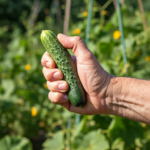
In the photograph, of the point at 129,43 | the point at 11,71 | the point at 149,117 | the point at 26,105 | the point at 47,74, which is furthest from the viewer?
the point at 11,71

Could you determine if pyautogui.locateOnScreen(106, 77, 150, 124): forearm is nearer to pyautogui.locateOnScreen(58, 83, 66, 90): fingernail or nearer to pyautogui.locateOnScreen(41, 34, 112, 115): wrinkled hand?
pyautogui.locateOnScreen(41, 34, 112, 115): wrinkled hand

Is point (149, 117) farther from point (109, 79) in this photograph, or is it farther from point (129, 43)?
point (129, 43)

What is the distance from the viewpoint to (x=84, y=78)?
5.65ft

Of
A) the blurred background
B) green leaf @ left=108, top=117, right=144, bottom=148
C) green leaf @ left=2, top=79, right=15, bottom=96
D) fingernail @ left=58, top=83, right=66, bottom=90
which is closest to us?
fingernail @ left=58, top=83, right=66, bottom=90

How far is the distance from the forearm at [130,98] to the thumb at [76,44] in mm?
350

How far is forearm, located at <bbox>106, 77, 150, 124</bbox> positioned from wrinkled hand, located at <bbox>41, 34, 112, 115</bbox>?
6 cm

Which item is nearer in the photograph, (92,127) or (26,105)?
(92,127)

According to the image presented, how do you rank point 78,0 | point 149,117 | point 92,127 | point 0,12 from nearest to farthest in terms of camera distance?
point 149,117
point 92,127
point 0,12
point 78,0

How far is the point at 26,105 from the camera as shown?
3156 millimetres

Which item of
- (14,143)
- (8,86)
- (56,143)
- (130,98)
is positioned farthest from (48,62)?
(8,86)

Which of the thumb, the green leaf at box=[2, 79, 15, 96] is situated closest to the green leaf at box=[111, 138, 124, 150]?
the thumb

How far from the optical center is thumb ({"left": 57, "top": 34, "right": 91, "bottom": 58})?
1.63 meters

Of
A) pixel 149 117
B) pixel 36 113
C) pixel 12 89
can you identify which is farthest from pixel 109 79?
pixel 12 89

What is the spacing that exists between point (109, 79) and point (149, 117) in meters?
0.45
